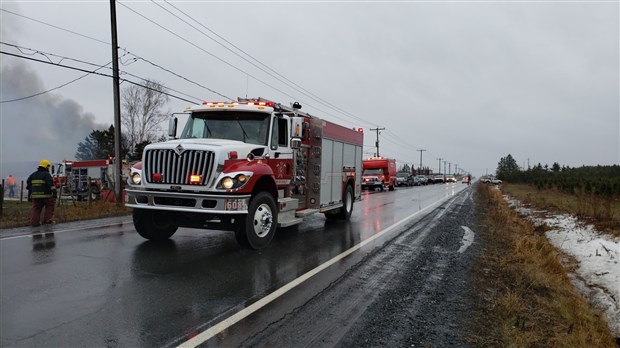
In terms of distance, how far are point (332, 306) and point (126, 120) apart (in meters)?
51.5

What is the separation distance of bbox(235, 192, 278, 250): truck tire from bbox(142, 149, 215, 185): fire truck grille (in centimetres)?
95

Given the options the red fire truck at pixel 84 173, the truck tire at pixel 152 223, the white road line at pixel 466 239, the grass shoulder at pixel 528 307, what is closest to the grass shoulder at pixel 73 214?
the truck tire at pixel 152 223

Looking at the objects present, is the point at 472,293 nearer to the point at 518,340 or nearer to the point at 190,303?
the point at 518,340

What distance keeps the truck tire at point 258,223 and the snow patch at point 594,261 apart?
17.5ft

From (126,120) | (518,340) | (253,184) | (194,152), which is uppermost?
(126,120)

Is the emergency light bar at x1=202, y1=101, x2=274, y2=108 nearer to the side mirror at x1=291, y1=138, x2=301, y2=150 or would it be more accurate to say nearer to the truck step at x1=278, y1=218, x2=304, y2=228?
the side mirror at x1=291, y1=138, x2=301, y2=150

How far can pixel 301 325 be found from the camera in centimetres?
416

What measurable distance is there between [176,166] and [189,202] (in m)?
0.66

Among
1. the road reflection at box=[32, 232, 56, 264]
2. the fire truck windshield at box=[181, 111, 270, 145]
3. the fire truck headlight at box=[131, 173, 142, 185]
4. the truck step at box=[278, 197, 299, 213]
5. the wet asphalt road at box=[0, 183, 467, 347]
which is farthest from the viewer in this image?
the truck step at box=[278, 197, 299, 213]

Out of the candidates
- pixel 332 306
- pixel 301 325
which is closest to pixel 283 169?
pixel 332 306

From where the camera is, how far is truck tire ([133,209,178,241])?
778cm

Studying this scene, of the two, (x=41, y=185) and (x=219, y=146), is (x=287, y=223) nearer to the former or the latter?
(x=219, y=146)

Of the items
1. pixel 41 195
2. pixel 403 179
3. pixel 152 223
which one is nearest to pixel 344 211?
pixel 152 223

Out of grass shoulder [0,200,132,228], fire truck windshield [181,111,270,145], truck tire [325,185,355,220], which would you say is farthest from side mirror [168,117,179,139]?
truck tire [325,185,355,220]
